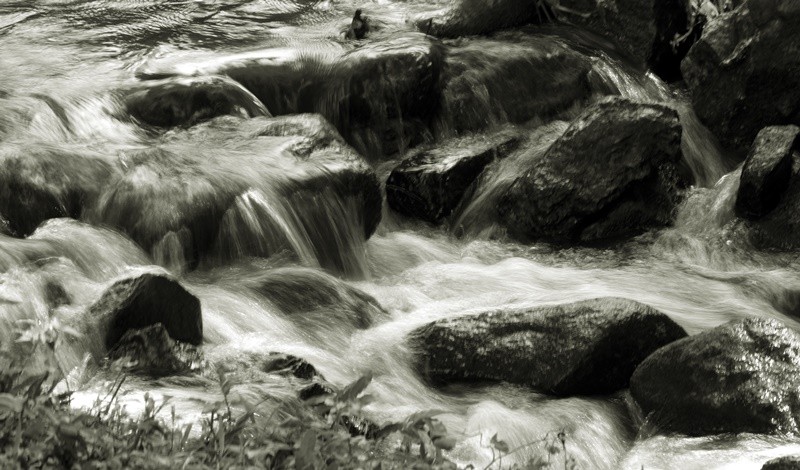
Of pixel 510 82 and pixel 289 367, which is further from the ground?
pixel 510 82

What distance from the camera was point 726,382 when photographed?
498 centimetres

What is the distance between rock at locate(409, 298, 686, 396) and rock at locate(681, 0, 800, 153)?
3483 mm

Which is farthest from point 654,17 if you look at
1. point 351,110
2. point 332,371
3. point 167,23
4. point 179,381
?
point 179,381

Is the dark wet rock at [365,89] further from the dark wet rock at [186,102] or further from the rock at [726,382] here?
the rock at [726,382]

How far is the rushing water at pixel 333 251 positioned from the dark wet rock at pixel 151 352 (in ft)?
0.47

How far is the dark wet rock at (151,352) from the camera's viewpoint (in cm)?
482

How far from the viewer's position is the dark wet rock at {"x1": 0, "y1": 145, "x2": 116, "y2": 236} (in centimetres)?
642

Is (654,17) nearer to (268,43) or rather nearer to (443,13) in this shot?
(443,13)

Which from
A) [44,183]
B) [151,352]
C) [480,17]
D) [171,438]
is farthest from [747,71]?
[171,438]

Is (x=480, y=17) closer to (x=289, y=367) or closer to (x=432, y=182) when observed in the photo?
(x=432, y=182)

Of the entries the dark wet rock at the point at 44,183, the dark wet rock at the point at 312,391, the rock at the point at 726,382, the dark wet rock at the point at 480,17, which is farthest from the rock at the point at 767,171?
the dark wet rock at the point at 44,183

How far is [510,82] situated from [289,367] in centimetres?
467

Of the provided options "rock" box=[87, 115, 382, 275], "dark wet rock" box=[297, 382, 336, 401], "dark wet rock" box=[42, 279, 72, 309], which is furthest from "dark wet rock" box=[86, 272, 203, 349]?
"rock" box=[87, 115, 382, 275]

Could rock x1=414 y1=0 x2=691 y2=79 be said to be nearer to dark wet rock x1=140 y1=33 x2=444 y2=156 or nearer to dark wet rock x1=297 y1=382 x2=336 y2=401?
dark wet rock x1=140 y1=33 x2=444 y2=156
